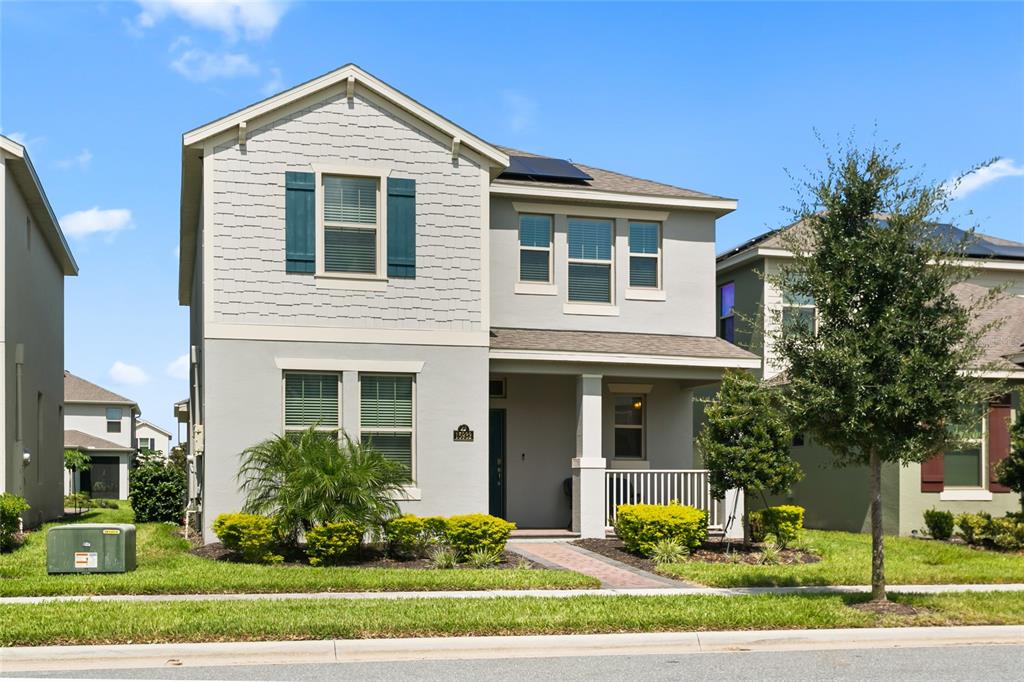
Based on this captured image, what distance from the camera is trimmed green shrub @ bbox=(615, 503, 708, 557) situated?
53.5 feet

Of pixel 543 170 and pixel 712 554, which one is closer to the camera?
pixel 712 554

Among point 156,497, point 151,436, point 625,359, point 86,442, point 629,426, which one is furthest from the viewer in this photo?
point 151,436

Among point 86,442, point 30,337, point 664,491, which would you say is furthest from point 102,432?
point 664,491

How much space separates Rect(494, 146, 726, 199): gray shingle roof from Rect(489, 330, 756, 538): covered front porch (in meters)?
2.76

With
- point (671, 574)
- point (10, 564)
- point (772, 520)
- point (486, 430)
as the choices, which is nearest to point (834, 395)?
point (671, 574)

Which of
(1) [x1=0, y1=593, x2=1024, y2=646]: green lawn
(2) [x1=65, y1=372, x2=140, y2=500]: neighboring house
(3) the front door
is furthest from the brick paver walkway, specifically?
(2) [x1=65, y1=372, x2=140, y2=500]: neighboring house

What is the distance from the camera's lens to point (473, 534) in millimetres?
15430

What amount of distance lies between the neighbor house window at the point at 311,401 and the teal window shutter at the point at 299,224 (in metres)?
1.76

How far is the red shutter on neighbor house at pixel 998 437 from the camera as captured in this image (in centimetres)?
2038

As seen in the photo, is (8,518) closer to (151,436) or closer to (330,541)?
(330,541)

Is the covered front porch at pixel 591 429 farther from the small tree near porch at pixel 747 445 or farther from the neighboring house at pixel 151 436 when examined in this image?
the neighboring house at pixel 151 436

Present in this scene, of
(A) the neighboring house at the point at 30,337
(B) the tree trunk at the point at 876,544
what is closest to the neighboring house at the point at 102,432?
(A) the neighboring house at the point at 30,337

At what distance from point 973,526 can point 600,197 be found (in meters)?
8.74

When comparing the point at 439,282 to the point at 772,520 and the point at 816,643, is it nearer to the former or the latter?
the point at 772,520
